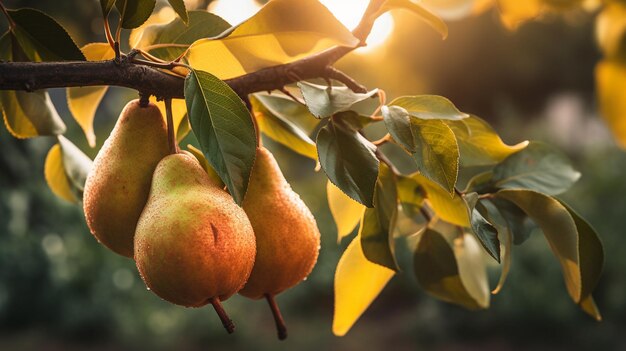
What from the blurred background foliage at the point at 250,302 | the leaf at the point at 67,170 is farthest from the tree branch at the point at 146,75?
the blurred background foliage at the point at 250,302

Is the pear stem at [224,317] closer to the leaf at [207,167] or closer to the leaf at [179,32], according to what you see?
the leaf at [207,167]

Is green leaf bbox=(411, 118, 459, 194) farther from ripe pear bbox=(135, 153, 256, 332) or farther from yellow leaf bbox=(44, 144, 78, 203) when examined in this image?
yellow leaf bbox=(44, 144, 78, 203)

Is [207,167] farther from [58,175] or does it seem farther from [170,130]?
[58,175]

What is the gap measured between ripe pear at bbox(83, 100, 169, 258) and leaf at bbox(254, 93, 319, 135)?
106 mm

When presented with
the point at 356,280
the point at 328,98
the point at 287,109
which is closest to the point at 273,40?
the point at 328,98

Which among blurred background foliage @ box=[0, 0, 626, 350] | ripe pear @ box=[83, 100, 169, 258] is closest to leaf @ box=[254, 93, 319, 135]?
ripe pear @ box=[83, 100, 169, 258]

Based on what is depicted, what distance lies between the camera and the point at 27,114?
698 millimetres

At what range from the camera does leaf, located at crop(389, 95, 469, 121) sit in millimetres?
555

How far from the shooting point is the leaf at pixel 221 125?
0.50 m

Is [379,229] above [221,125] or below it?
below

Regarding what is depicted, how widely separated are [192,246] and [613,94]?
29 centimetres

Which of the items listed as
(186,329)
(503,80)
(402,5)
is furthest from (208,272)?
(503,80)

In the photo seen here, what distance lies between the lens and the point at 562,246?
637 mm

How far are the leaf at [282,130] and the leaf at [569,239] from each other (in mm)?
189
